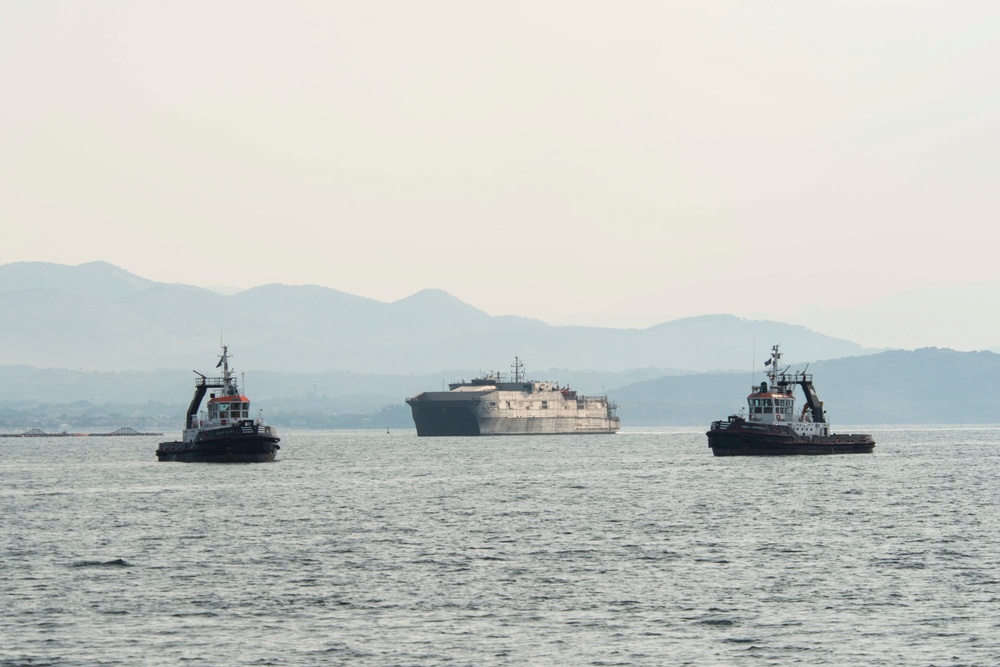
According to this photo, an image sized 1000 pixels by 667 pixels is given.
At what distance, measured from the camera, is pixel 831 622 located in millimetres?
44156

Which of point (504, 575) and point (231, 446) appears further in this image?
point (231, 446)

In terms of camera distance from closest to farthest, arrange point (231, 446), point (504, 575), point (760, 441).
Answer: point (504, 575) < point (231, 446) < point (760, 441)

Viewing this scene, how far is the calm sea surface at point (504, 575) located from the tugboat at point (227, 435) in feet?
73.1

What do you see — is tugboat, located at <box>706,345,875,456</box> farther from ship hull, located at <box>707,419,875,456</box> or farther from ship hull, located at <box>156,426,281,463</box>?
ship hull, located at <box>156,426,281,463</box>

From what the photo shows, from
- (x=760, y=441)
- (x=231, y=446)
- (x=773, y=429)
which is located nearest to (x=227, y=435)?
(x=231, y=446)

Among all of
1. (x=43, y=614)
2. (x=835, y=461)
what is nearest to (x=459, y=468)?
(x=835, y=461)

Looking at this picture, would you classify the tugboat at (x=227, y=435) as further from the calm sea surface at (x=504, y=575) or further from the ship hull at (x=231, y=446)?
the calm sea surface at (x=504, y=575)

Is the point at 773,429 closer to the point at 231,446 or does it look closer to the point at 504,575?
the point at 231,446

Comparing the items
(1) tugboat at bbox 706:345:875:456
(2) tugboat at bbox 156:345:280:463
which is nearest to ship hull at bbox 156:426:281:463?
(2) tugboat at bbox 156:345:280:463

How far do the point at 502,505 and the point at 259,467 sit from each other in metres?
45.7

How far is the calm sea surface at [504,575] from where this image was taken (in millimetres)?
40812

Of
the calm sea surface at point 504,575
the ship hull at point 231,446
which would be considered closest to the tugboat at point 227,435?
Answer: the ship hull at point 231,446

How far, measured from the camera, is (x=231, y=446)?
411ft

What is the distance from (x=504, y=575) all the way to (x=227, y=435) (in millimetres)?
74555
